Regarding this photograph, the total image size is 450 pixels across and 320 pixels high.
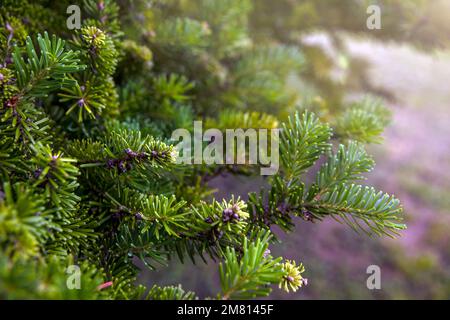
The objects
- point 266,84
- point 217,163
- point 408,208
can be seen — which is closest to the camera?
point 217,163

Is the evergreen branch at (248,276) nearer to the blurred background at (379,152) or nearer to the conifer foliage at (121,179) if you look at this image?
the conifer foliage at (121,179)

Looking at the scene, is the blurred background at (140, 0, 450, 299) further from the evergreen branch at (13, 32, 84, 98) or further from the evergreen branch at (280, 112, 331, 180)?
the evergreen branch at (13, 32, 84, 98)

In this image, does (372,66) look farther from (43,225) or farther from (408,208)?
(408,208)

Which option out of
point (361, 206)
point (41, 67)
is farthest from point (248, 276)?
point (41, 67)

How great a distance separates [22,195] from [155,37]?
30.2 inches

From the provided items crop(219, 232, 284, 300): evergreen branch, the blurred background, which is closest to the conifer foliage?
crop(219, 232, 284, 300): evergreen branch

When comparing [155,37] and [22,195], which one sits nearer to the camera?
[22,195]

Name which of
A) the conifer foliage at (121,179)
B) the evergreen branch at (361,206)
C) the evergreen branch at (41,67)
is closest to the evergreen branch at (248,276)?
the conifer foliage at (121,179)

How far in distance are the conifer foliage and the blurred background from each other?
28cm

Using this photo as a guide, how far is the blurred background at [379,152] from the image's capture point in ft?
5.77

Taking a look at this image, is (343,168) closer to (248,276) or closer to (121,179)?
(248,276)

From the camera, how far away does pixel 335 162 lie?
32.8 inches

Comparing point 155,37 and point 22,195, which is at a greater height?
point 155,37
